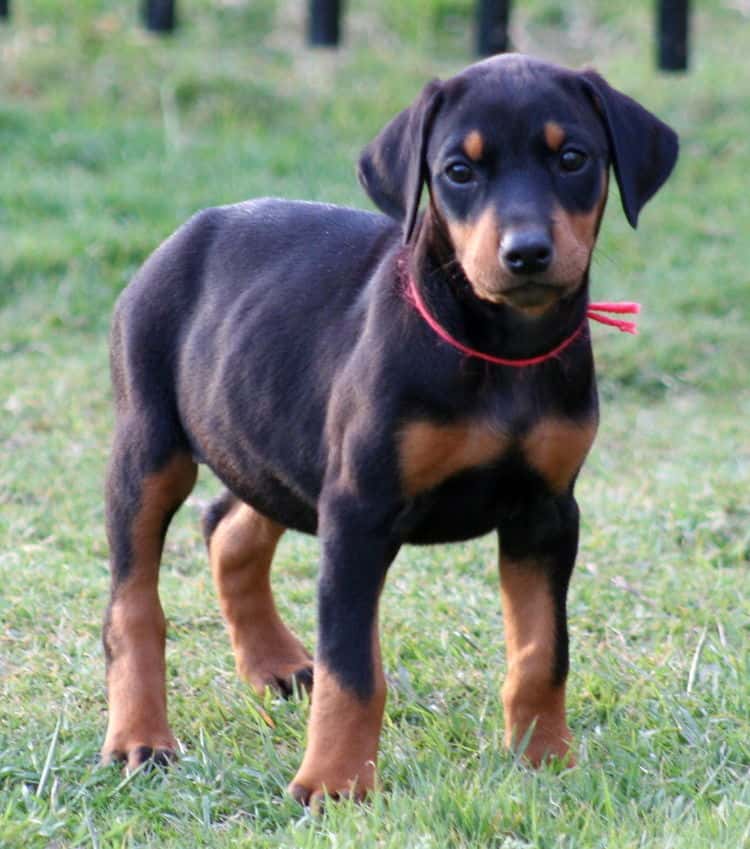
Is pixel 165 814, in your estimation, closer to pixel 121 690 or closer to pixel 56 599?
pixel 121 690

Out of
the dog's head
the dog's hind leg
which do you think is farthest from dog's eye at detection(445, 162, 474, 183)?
the dog's hind leg

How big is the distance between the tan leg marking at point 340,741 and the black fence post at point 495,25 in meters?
7.75

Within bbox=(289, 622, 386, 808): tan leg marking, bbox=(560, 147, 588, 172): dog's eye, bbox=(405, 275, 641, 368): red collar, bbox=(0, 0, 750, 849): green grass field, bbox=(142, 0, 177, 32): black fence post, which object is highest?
bbox=(560, 147, 588, 172): dog's eye

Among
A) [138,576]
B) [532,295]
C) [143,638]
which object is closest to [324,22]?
[138,576]

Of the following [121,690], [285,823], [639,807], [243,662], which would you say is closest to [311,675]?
[243,662]

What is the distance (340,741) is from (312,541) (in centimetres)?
243

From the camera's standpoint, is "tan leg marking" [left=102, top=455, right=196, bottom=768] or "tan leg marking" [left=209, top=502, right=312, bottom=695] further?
"tan leg marking" [left=209, top=502, right=312, bottom=695]

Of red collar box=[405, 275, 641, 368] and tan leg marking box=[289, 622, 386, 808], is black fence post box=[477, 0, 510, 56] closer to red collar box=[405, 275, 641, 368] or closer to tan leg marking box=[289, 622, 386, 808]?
red collar box=[405, 275, 641, 368]

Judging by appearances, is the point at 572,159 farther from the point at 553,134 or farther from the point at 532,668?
the point at 532,668

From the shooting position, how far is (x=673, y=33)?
1163 centimetres

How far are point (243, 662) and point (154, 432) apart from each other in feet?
2.45

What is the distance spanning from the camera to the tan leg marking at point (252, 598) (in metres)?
4.92

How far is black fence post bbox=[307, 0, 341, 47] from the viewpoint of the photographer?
38.1ft

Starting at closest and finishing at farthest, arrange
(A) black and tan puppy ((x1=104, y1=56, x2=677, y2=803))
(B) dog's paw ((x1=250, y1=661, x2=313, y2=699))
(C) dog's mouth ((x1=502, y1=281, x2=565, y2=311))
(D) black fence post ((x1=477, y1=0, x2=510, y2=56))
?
(C) dog's mouth ((x1=502, y1=281, x2=565, y2=311)) < (A) black and tan puppy ((x1=104, y1=56, x2=677, y2=803)) < (B) dog's paw ((x1=250, y1=661, x2=313, y2=699)) < (D) black fence post ((x1=477, y1=0, x2=510, y2=56))
